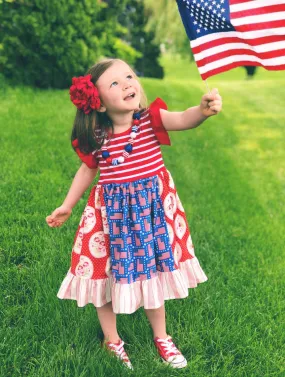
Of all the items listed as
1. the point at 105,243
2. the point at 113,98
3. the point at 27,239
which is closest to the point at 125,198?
the point at 105,243

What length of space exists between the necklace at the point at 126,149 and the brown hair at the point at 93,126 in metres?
0.05

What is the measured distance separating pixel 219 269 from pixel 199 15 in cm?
178

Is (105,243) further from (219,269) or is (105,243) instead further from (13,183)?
(13,183)

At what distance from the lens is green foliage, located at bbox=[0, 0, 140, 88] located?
822 cm

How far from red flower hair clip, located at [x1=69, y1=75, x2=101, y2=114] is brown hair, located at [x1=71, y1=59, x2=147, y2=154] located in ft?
0.22

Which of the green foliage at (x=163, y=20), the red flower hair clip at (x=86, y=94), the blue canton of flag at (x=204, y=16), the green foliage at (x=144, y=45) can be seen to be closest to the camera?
the red flower hair clip at (x=86, y=94)

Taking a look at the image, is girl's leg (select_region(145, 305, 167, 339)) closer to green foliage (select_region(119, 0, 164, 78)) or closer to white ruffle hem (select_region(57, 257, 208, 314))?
white ruffle hem (select_region(57, 257, 208, 314))

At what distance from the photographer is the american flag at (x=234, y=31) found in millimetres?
2584

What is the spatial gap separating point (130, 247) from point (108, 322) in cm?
49

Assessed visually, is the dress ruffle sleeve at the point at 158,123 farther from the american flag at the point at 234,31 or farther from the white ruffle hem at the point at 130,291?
the white ruffle hem at the point at 130,291

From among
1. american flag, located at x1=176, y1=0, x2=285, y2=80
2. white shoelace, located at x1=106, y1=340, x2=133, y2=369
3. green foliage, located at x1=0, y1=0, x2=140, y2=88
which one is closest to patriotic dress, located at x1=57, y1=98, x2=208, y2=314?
white shoelace, located at x1=106, y1=340, x2=133, y2=369

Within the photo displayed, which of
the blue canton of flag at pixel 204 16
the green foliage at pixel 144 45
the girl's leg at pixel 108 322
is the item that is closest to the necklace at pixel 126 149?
the blue canton of flag at pixel 204 16

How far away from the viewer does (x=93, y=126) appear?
2453 mm

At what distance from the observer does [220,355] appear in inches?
104
